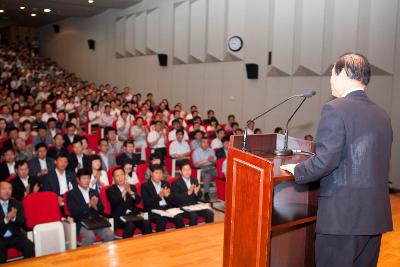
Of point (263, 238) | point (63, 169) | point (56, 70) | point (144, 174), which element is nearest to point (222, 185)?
point (144, 174)

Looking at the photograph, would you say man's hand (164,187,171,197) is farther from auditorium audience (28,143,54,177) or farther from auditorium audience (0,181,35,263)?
auditorium audience (28,143,54,177)

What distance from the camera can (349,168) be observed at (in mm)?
1480

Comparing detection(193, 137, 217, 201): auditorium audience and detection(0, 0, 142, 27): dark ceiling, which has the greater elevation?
detection(0, 0, 142, 27): dark ceiling

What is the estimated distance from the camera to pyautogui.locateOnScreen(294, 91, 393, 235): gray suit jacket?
146 centimetres

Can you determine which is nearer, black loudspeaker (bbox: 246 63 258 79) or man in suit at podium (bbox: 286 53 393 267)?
man in suit at podium (bbox: 286 53 393 267)

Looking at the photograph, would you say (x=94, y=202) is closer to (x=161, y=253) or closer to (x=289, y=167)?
(x=161, y=253)

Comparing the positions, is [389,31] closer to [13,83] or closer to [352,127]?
[352,127]

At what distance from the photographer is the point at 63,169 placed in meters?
4.86

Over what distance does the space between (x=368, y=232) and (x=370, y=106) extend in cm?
45

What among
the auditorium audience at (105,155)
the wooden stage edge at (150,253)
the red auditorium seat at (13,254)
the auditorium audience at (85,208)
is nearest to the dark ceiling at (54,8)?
the auditorium audience at (105,155)

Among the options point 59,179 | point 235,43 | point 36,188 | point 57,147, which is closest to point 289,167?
point 36,188

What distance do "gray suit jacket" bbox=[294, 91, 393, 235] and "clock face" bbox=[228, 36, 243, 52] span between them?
743 centimetres

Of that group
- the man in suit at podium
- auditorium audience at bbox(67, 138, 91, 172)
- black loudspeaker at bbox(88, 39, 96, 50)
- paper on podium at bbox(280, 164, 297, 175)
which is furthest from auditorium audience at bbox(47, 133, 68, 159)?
black loudspeaker at bbox(88, 39, 96, 50)

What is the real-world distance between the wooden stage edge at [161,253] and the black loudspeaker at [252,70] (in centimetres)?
537
